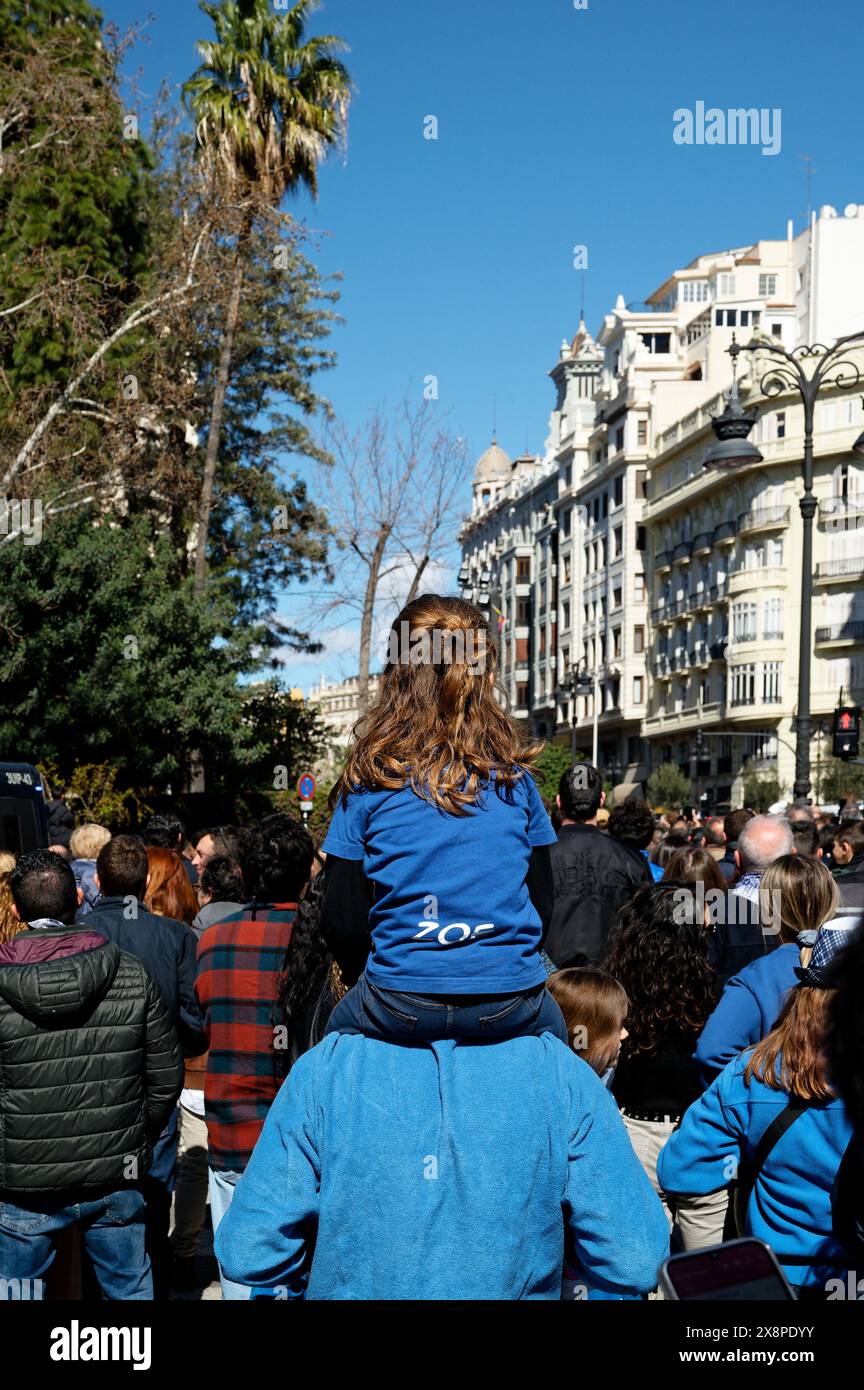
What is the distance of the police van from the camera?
1288 centimetres

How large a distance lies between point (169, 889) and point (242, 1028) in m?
1.77

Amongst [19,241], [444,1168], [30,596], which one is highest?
[19,241]

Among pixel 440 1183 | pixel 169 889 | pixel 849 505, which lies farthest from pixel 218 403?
pixel 849 505

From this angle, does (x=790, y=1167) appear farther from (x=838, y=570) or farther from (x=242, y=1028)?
(x=838, y=570)

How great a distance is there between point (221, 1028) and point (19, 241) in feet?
69.0

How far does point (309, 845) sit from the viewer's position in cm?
538

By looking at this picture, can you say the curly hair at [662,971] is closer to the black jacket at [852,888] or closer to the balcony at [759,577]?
the black jacket at [852,888]

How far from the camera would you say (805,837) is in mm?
9352

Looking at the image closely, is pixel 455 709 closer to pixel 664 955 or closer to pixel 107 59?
pixel 664 955

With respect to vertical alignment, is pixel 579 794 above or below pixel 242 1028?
above

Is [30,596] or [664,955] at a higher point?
[30,596]

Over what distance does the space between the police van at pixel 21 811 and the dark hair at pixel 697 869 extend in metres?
7.89

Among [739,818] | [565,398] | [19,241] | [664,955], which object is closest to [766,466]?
[565,398]
